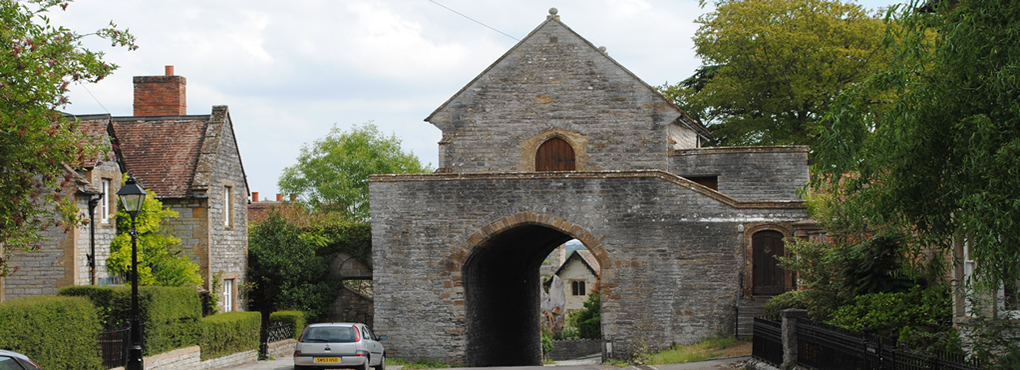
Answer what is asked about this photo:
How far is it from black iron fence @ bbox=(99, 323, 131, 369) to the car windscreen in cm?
348

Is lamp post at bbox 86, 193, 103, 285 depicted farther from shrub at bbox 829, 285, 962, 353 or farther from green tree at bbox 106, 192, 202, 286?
shrub at bbox 829, 285, 962, 353

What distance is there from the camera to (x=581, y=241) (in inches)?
950

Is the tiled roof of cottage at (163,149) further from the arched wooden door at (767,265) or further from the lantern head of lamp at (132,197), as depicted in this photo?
the arched wooden door at (767,265)

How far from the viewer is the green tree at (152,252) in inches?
900

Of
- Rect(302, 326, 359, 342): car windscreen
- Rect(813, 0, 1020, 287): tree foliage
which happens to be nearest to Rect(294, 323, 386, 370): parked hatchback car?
Rect(302, 326, 359, 342): car windscreen

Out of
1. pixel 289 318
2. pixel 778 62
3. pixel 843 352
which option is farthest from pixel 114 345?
pixel 778 62

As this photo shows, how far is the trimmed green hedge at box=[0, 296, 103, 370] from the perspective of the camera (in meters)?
13.6

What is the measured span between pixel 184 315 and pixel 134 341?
5444mm

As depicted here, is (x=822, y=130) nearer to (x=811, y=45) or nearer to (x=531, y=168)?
(x=531, y=168)

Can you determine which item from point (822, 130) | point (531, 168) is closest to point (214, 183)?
point (531, 168)

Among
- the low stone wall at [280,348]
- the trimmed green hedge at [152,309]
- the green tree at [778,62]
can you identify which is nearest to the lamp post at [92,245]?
the trimmed green hedge at [152,309]

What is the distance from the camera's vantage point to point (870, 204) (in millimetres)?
10305

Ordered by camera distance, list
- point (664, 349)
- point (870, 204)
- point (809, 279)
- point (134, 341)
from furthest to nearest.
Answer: point (664, 349) → point (809, 279) → point (134, 341) → point (870, 204)

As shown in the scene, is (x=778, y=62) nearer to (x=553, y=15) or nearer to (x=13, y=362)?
(x=553, y=15)
